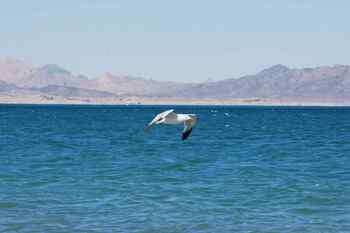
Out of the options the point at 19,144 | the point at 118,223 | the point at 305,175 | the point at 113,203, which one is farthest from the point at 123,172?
the point at 19,144

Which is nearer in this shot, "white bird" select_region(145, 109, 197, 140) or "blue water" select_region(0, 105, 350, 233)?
"white bird" select_region(145, 109, 197, 140)

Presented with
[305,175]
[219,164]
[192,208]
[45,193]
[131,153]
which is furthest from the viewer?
[131,153]

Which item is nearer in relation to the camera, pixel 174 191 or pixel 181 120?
pixel 181 120

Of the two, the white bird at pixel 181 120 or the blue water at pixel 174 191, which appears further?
the blue water at pixel 174 191

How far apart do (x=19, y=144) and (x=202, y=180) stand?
92.0 feet

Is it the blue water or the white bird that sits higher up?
the white bird

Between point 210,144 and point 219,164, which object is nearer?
point 219,164

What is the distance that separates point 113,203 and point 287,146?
113 feet

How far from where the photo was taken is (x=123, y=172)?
3903 cm

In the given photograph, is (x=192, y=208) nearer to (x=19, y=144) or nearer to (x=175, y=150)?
(x=175, y=150)

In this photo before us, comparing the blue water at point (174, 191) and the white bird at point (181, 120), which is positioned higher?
the white bird at point (181, 120)

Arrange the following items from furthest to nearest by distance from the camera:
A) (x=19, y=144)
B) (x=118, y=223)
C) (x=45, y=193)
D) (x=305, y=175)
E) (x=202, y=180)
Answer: (x=19, y=144)
(x=305, y=175)
(x=202, y=180)
(x=45, y=193)
(x=118, y=223)

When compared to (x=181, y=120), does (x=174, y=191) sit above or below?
below

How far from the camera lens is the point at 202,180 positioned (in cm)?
3534
